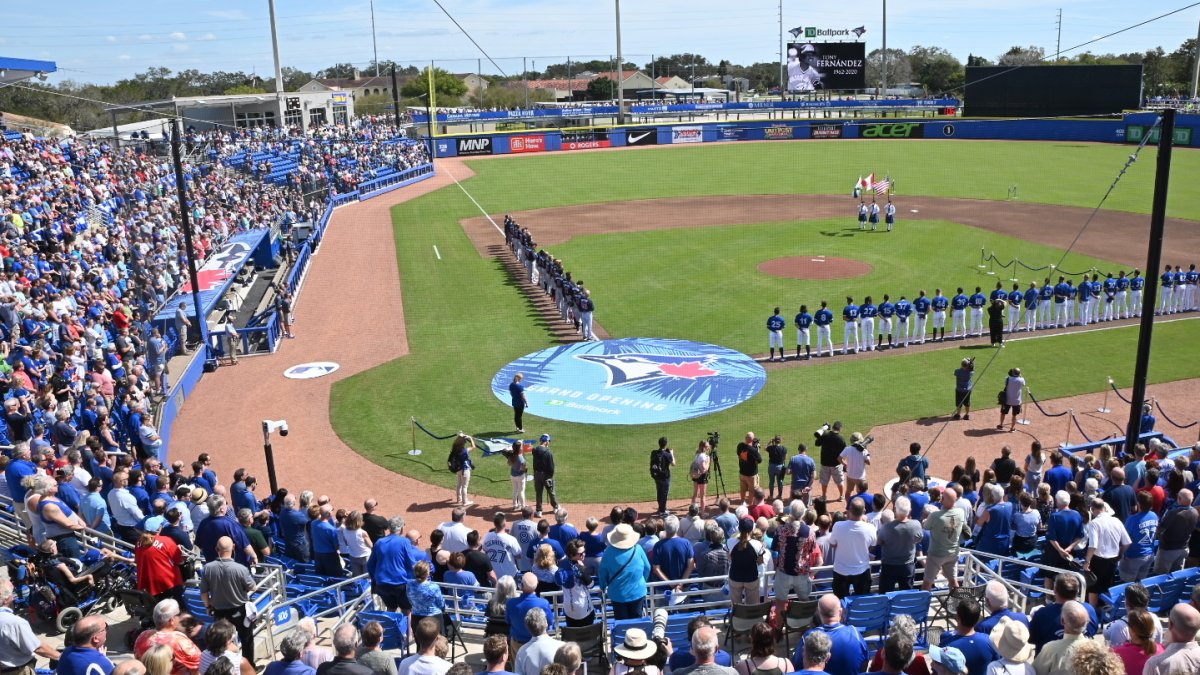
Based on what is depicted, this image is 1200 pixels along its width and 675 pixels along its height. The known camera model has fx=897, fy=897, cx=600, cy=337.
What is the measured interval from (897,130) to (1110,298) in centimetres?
5449

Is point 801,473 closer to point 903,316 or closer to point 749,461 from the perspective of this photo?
point 749,461

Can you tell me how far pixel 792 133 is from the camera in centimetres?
7781

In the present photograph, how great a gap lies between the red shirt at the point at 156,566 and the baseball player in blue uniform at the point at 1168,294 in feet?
80.6

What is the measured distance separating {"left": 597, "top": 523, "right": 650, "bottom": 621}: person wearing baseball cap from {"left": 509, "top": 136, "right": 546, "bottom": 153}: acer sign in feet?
219

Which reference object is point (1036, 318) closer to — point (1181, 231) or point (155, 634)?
point (1181, 231)

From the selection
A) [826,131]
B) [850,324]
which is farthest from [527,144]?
[850,324]

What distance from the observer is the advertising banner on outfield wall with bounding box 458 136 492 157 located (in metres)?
70.5

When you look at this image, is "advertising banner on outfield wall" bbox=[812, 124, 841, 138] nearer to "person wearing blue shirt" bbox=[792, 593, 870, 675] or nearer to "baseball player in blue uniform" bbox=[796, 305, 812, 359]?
"baseball player in blue uniform" bbox=[796, 305, 812, 359]

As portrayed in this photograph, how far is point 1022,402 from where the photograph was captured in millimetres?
17672

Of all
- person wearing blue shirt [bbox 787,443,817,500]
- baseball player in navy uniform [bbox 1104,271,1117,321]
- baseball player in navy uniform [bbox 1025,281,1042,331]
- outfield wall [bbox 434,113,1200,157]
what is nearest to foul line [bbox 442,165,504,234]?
outfield wall [bbox 434,113,1200,157]

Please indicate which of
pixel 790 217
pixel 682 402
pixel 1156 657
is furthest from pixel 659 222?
pixel 1156 657

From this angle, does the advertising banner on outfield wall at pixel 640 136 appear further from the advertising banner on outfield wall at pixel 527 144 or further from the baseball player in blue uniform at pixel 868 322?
the baseball player in blue uniform at pixel 868 322

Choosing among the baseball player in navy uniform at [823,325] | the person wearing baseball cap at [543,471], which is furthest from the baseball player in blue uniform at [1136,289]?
the person wearing baseball cap at [543,471]

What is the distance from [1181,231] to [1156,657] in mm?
34939
